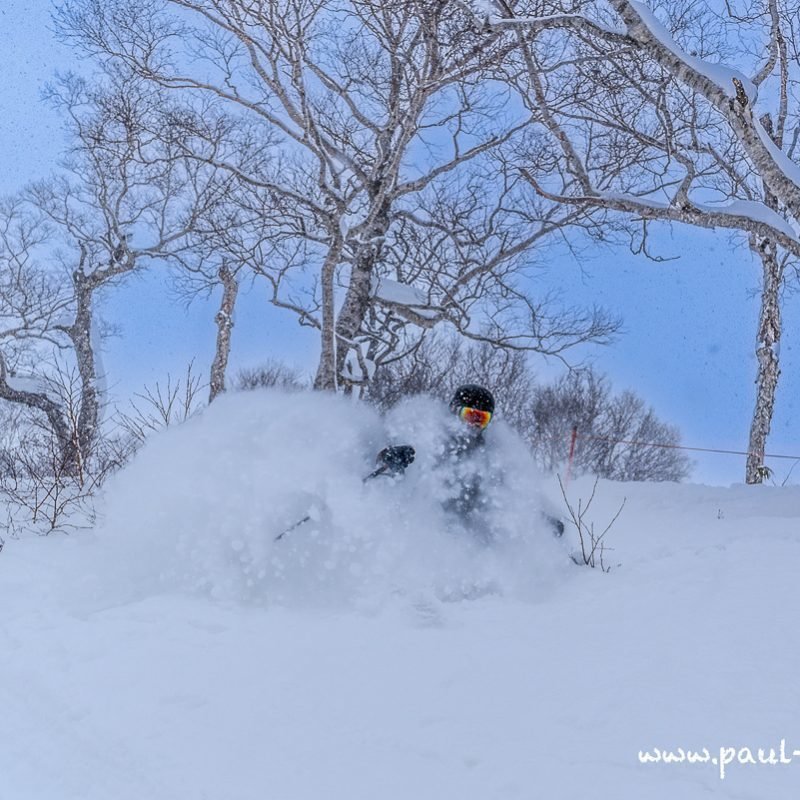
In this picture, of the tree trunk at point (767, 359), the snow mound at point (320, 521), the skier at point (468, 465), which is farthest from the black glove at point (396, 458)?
the tree trunk at point (767, 359)

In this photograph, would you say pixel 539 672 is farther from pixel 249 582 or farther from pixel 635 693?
pixel 249 582

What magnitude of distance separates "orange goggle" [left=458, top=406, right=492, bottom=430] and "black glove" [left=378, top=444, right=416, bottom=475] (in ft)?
2.30

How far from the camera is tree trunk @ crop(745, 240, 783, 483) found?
10.2 m

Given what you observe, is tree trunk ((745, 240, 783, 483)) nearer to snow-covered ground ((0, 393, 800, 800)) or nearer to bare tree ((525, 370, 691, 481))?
snow-covered ground ((0, 393, 800, 800))

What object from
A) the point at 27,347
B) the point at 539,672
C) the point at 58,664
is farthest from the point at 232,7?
the point at 27,347

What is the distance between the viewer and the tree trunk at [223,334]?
10000 mm

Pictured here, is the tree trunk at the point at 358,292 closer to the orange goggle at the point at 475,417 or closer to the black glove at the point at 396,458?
the orange goggle at the point at 475,417

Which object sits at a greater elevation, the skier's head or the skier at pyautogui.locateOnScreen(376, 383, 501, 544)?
the skier's head

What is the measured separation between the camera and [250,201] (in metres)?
13.2

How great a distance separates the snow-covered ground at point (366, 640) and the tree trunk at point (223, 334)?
329 cm

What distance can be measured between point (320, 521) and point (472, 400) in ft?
5.97

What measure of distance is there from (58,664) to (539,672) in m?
2.55

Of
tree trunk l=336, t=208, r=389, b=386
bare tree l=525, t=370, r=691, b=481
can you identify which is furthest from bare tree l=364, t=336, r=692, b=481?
tree trunk l=336, t=208, r=389, b=386

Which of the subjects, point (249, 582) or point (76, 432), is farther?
point (76, 432)
